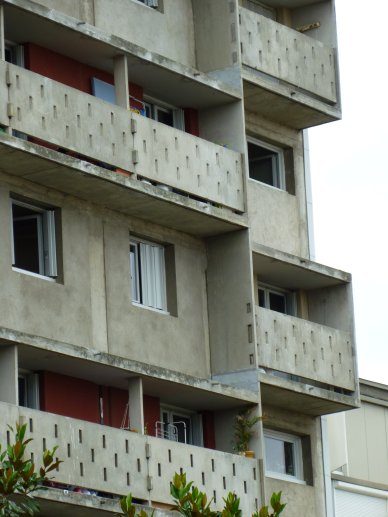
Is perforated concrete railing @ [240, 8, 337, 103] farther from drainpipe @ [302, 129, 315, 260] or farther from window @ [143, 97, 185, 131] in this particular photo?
window @ [143, 97, 185, 131]

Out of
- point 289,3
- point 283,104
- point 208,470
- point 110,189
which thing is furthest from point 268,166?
point 208,470

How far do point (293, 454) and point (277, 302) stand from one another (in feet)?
9.93

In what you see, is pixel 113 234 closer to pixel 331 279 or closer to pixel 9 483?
pixel 331 279

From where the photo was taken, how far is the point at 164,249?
39.6m

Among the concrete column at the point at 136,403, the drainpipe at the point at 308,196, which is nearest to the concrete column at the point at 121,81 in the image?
the concrete column at the point at 136,403

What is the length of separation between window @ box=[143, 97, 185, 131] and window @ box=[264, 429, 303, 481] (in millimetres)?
5940

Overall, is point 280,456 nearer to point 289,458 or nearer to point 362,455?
point 289,458

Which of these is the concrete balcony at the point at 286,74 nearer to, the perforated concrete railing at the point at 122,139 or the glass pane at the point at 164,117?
the glass pane at the point at 164,117

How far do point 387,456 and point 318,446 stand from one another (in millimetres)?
3800

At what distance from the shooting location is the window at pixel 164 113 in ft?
133

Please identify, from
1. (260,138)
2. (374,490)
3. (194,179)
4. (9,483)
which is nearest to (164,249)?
(194,179)

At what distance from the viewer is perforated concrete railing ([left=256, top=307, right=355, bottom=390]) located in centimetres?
3997

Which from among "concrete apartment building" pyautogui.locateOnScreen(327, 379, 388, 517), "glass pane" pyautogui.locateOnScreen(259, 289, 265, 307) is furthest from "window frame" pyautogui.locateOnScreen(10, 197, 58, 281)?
"concrete apartment building" pyautogui.locateOnScreen(327, 379, 388, 517)

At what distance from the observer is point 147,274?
128 feet
